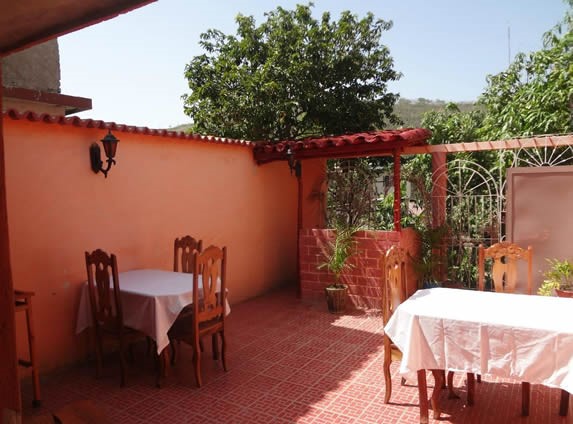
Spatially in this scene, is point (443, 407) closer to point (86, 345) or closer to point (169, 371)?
point (169, 371)

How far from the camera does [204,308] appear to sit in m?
3.99

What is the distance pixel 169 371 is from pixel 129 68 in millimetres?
6188

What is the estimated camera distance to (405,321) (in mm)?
3064

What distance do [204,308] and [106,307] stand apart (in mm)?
919

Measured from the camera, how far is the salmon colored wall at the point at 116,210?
4082 millimetres

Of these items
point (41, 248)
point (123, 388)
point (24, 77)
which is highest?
point (24, 77)

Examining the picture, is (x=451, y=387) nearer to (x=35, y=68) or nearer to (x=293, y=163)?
(x=293, y=163)

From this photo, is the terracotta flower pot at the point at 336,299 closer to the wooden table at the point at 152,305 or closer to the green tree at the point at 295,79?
Answer: the wooden table at the point at 152,305

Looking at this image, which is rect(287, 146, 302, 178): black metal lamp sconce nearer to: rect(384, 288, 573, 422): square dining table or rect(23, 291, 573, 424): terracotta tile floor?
rect(23, 291, 573, 424): terracotta tile floor

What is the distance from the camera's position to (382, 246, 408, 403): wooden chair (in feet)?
11.0

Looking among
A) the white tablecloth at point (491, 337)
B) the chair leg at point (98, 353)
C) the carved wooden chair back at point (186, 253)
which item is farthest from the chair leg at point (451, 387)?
the chair leg at point (98, 353)

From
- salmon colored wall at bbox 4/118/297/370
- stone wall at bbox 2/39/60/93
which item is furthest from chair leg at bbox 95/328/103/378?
stone wall at bbox 2/39/60/93

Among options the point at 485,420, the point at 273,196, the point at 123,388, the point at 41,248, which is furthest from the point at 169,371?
the point at 273,196

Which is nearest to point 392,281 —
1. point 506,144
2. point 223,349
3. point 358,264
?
point 223,349
